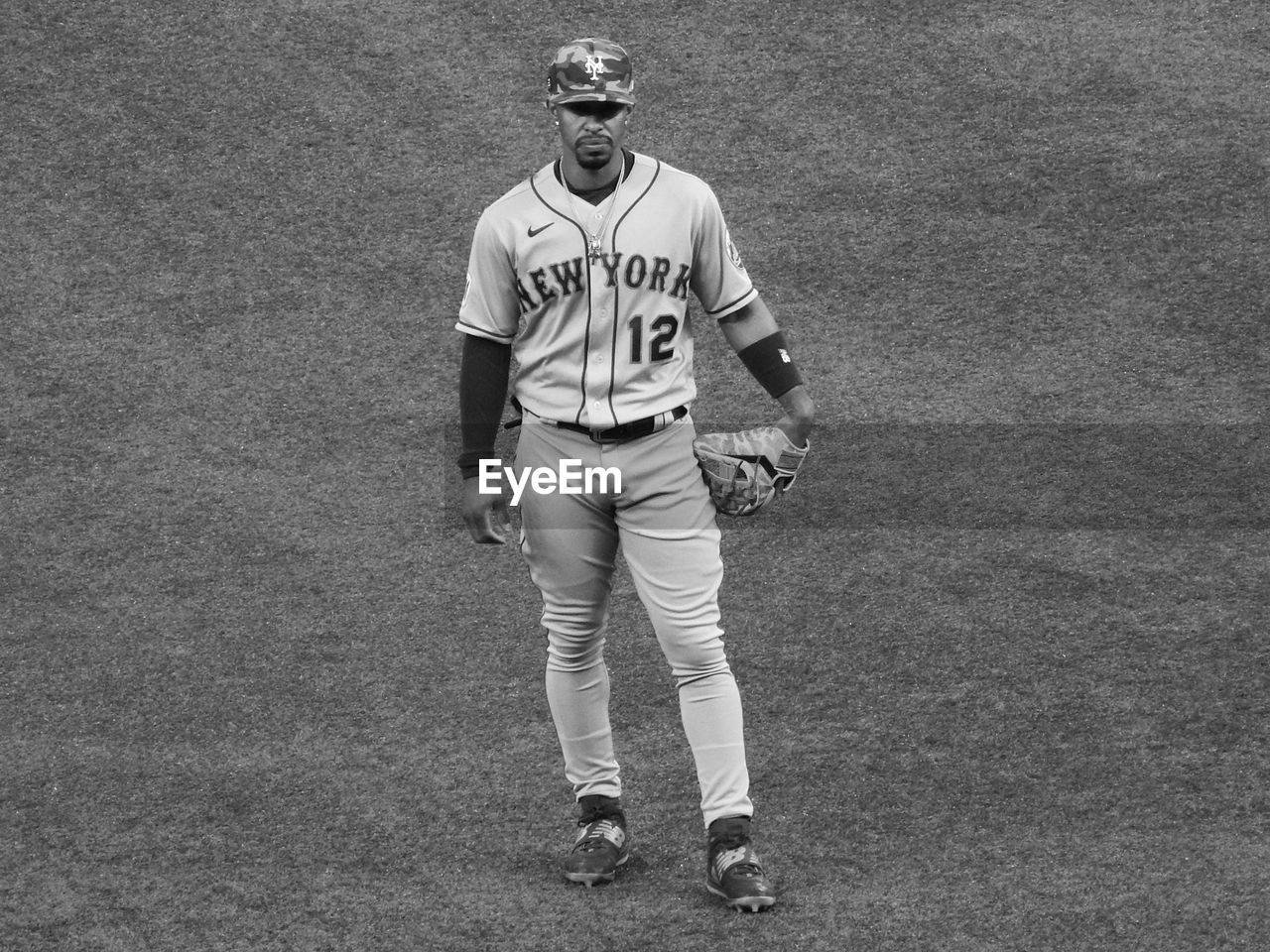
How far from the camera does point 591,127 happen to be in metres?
4.08

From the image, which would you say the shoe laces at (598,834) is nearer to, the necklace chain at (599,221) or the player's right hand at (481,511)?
the player's right hand at (481,511)

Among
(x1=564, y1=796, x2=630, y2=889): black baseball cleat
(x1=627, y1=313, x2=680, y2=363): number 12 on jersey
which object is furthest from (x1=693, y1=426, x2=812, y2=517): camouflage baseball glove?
(x1=564, y1=796, x2=630, y2=889): black baseball cleat

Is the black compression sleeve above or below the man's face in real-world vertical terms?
below

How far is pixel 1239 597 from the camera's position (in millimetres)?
5977

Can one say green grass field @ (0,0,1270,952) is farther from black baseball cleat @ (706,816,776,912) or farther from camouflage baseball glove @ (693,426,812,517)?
camouflage baseball glove @ (693,426,812,517)

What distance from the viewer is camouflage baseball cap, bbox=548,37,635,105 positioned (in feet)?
13.3

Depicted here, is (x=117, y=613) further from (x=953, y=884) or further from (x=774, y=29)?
(x=774, y=29)

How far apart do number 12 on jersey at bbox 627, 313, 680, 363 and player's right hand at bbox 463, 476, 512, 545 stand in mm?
532

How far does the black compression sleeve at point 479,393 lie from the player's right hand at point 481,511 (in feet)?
0.15

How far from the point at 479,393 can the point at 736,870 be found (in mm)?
1389

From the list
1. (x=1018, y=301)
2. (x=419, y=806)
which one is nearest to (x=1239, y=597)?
(x=1018, y=301)

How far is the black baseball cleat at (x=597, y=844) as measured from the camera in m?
4.29

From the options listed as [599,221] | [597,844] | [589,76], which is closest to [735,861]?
[597,844]

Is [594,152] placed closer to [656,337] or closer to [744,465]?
[656,337]
